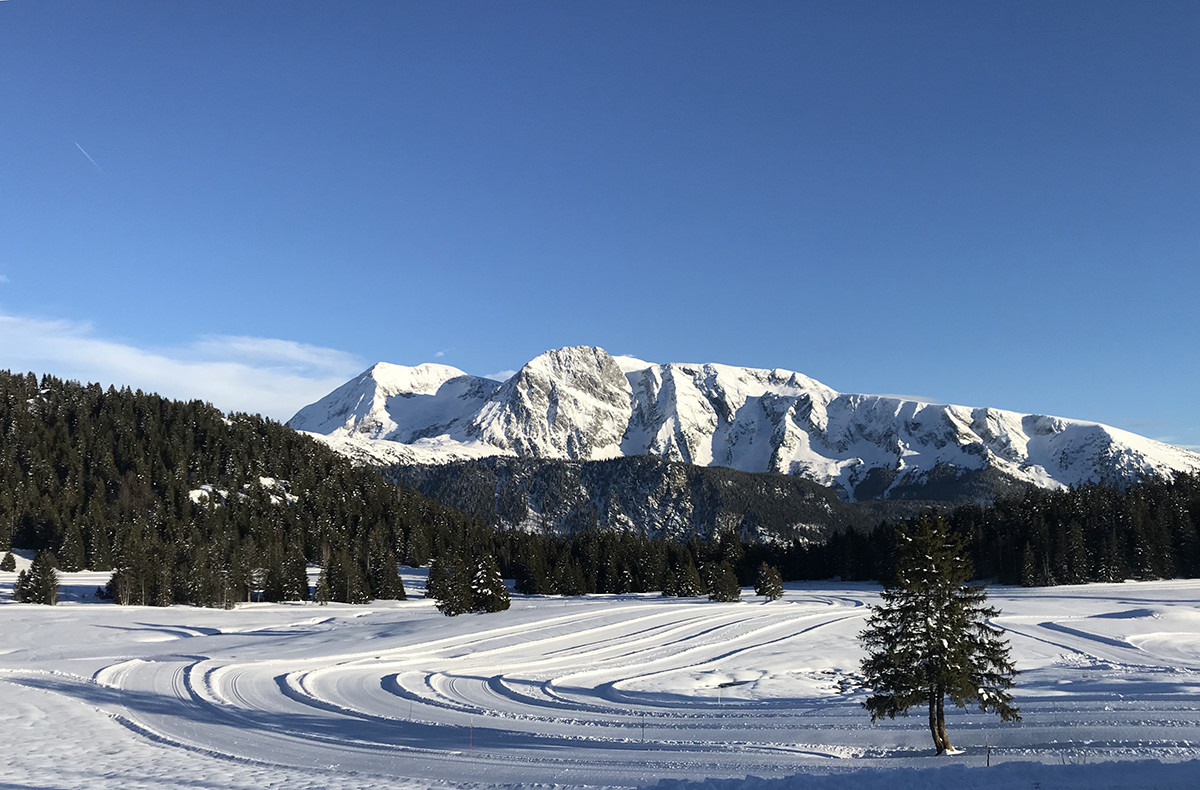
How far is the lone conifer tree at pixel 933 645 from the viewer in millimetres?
23812

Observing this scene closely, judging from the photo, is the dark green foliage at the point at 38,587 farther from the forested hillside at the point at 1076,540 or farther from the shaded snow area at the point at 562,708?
the forested hillside at the point at 1076,540

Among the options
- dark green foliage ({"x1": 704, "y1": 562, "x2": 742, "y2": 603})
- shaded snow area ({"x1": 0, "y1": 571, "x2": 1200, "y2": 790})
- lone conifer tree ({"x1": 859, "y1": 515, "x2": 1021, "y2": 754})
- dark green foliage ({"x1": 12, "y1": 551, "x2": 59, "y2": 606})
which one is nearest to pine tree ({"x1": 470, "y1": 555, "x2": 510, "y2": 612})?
shaded snow area ({"x1": 0, "y1": 571, "x2": 1200, "y2": 790})

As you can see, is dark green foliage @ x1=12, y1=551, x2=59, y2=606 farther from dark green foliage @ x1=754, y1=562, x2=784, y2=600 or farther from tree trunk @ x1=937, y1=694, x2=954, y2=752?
tree trunk @ x1=937, y1=694, x2=954, y2=752

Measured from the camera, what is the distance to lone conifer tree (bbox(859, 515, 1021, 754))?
78.1 ft

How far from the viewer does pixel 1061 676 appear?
122ft

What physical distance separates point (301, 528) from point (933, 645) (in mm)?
116835

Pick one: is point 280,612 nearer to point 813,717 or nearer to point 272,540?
point 272,540

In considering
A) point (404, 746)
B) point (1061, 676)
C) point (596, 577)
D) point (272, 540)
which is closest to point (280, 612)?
point (272, 540)

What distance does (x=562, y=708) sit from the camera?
102 feet

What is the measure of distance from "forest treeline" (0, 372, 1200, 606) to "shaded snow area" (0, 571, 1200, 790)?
27.8m

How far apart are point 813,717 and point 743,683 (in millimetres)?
8751

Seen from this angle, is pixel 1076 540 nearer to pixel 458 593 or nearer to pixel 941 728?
pixel 458 593

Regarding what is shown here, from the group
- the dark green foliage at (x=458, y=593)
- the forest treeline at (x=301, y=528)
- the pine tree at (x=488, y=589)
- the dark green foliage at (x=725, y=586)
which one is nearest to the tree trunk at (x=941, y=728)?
the dark green foliage at (x=458, y=593)

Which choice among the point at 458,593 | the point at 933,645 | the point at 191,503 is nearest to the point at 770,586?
the point at 458,593
